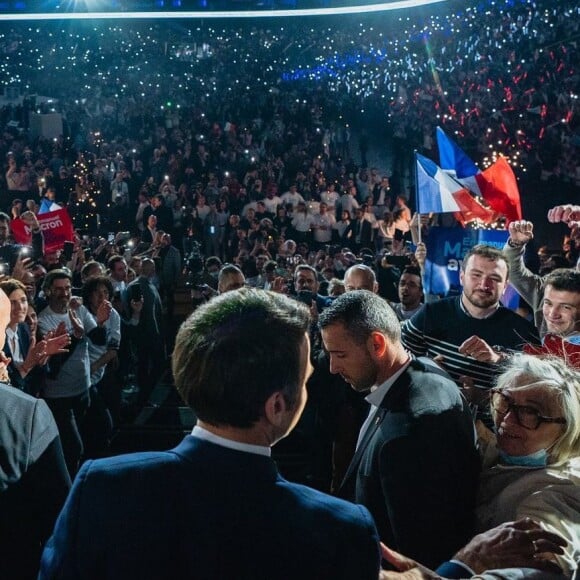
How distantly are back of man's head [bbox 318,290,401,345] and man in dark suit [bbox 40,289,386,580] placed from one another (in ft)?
4.06

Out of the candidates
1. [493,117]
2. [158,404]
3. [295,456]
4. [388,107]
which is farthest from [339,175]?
[295,456]

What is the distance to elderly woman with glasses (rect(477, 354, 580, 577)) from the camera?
7.12 feet

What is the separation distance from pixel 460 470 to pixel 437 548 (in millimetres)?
255

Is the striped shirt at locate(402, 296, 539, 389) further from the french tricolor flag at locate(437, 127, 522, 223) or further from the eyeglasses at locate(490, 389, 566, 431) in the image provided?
the french tricolor flag at locate(437, 127, 522, 223)

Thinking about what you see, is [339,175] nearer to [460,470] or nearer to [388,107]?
[388,107]

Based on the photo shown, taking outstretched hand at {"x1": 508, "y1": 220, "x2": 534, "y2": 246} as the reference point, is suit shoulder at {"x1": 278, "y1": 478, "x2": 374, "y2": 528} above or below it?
below

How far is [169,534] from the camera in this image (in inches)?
55.5

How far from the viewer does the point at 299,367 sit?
1534mm

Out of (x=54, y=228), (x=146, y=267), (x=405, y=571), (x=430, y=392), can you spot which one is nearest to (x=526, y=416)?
(x=430, y=392)

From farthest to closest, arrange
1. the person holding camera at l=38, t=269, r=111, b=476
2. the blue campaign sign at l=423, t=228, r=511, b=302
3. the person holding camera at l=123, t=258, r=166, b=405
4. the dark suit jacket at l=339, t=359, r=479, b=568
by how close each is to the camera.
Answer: the person holding camera at l=123, t=258, r=166, b=405 < the blue campaign sign at l=423, t=228, r=511, b=302 < the person holding camera at l=38, t=269, r=111, b=476 < the dark suit jacket at l=339, t=359, r=479, b=568

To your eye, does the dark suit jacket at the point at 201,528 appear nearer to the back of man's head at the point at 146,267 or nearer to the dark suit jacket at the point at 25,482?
the dark suit jacket at the point at 25,482

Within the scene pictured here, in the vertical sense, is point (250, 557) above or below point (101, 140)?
below

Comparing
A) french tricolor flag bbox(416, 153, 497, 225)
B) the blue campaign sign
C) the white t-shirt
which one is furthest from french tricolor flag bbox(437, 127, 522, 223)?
the white t-shirt

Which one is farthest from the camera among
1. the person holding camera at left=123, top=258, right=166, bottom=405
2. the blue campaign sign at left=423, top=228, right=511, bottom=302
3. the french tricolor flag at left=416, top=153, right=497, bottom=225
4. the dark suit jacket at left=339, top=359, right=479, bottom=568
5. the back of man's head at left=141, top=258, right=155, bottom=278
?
the back of man's head at left=141, top=258, right=155, bottom=278
